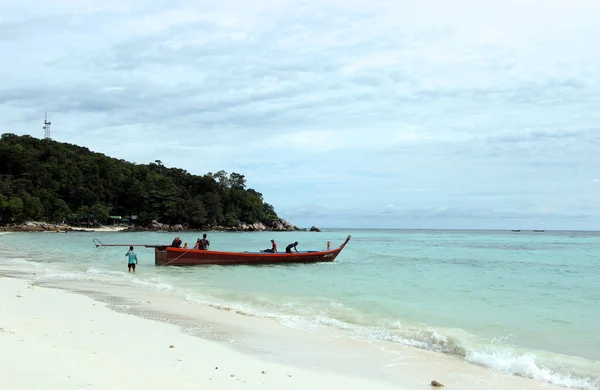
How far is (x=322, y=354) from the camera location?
689cm

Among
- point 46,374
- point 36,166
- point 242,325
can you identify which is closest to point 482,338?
point 242,325

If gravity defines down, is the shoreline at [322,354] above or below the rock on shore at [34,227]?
below

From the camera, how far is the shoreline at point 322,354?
5969 mm

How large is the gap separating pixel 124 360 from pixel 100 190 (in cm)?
9591

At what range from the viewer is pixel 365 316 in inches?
412

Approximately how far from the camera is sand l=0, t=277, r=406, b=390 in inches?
184

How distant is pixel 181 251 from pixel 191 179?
9456 cm

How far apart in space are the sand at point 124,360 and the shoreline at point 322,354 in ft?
0.47

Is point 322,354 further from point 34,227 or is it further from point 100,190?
point 100,190

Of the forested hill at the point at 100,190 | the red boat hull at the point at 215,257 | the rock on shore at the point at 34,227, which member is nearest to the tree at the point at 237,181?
the forested hill at the point at 100,190

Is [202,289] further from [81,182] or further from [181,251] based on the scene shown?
[81,182]

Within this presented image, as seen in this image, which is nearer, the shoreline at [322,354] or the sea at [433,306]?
the shoreline at [322,354]

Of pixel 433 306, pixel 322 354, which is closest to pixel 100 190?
pixel 433 306

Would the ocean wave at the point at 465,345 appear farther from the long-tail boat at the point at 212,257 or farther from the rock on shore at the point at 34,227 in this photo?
the rock on shore at the point at 34,227
